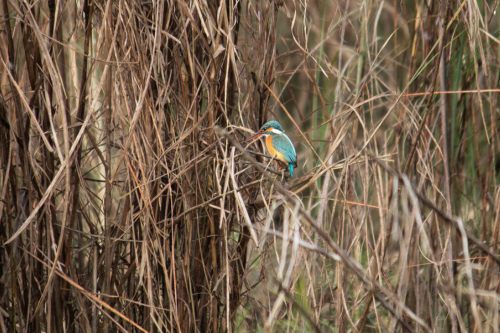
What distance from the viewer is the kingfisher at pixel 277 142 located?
2092 millimetres

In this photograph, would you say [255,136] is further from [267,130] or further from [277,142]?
[277,142]

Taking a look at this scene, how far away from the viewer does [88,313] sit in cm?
200

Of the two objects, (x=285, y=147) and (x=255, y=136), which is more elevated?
(x=255, y=136)

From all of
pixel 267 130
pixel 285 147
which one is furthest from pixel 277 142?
pixel 267 130

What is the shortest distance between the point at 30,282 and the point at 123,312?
22cm

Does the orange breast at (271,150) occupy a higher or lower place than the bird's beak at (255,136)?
Result: lower

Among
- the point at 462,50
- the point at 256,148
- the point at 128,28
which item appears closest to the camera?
the point at 128,28

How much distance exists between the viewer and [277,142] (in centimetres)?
229

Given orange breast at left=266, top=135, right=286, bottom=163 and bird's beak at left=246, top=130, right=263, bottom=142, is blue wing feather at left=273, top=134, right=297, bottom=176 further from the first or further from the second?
bird's beak at left=246, top=130, right=263, bottom=142

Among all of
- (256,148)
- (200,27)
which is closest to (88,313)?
(256,148)

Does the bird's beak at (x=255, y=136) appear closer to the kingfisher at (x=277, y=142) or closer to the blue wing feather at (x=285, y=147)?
the kingfisher at (x=277, y=142)

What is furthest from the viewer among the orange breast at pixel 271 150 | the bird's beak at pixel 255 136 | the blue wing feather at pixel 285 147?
the blue wing feather at pixel 285 147

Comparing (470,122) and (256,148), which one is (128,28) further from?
(470,122)

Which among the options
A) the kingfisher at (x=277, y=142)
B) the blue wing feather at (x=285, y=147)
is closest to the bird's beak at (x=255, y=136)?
the kingfisher at (x=277, y=142)
